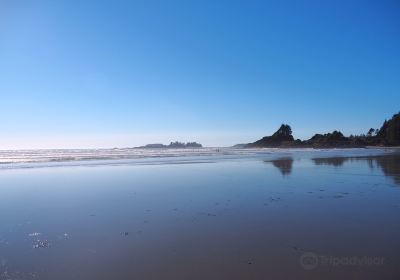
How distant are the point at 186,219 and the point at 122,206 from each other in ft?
9.42

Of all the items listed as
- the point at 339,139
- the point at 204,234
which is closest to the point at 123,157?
the point at 204,234

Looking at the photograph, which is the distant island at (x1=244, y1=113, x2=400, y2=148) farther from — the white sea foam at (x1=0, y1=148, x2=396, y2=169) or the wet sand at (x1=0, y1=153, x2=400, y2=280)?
the wet sand at (x1=0, y1=153, x2=400, y2=280)

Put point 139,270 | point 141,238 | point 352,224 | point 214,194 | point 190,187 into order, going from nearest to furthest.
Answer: point 139,270 → point 141,238 → point 352,224 → point 214,194 → point 190,187

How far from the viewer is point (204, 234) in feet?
24.2

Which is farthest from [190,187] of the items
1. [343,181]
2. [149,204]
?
[343,181]

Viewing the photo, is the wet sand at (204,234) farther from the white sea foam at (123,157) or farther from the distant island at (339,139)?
→ the distant island at (339,139)

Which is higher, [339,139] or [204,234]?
[339,139]

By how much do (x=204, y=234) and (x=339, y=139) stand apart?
110383 mm

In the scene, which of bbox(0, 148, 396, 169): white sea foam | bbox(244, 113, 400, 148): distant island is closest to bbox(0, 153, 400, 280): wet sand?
bbox(0, 148, 396, 169): white sea foam

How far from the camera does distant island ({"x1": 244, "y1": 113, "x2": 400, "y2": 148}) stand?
8712 centimetres

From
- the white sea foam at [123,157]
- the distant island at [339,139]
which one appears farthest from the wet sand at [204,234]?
the distant island at [339,139]

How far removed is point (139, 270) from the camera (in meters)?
5.48

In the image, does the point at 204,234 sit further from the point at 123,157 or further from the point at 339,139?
the point at 339,139

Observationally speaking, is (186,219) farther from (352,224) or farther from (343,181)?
(343,181)
